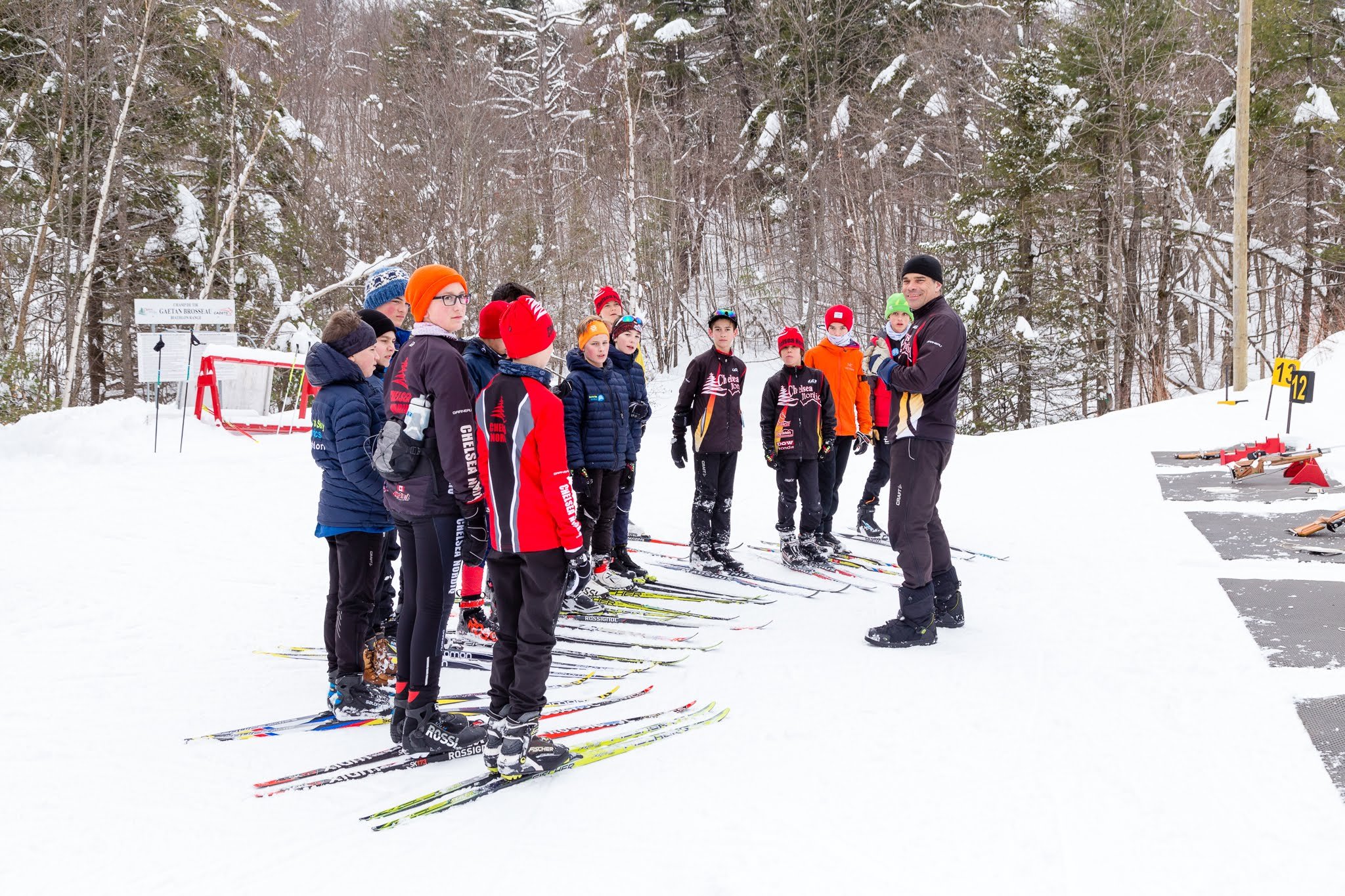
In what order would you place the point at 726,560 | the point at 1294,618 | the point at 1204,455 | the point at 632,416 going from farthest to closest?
1. the point at 1204,455
2. the point at 726,560
3. the point at 632,416
4. the point at 1294,618

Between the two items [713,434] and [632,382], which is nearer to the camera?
[632,382]

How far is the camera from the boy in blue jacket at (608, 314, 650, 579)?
225 inches

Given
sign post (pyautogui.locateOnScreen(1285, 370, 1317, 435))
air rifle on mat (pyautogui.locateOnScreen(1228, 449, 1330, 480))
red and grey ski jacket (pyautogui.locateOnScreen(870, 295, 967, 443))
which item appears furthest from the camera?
sign post (pyautogui.locateOnScreen(1285, 370, 1317, 435))

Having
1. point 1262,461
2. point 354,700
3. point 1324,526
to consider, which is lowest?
point 354,700

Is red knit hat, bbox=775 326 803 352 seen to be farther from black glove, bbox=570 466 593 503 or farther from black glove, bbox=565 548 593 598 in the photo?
black glove, bbox=565 548 593 598

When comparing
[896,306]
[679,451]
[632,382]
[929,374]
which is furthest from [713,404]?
[929,374]

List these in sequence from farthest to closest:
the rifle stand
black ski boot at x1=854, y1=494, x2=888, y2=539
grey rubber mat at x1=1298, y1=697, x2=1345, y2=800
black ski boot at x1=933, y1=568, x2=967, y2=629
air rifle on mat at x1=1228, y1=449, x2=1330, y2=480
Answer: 1. air rifle on mat at x1=1228, y1=449, x2=1330, y2=480
2. the rifle stand
3. black ski boot at x1=854, y1=494, x2=888, y2=539
4. black ski boot at x1=933, y1=568, x2=967, y2=629
5. grey rubber mat at x1=1298, y1=697, x2=1345, y2=800

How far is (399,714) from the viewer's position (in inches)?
135

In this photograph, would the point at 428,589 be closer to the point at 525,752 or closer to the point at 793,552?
the point at 525,752

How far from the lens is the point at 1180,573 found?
563cm

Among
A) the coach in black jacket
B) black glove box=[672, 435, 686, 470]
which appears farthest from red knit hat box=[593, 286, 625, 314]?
the coach in black jacket

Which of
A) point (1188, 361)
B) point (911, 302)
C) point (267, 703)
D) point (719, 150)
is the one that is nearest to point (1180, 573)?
point (911, 302)

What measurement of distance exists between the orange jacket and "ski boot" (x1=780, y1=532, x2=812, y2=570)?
102 centimetres

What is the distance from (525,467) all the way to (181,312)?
11.8m
